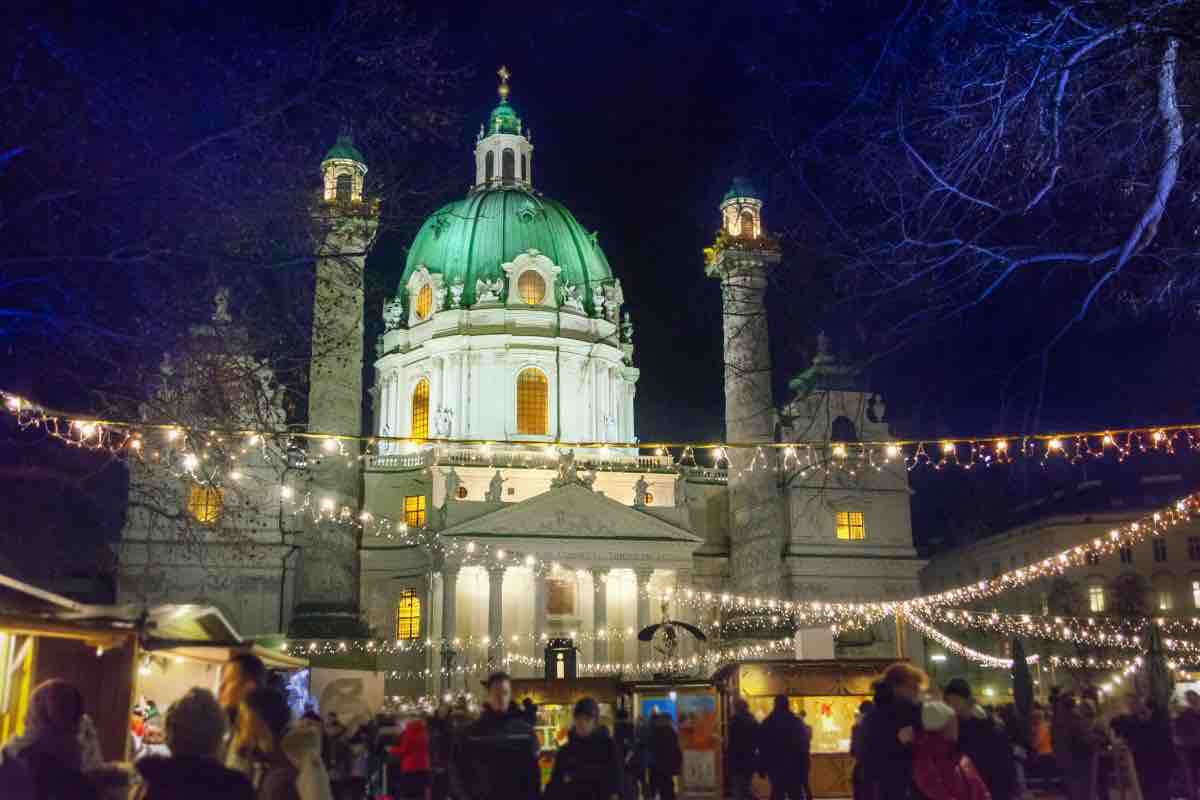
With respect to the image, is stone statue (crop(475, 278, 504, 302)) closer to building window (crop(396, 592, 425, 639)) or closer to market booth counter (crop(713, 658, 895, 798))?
building window (crop(396, 592, 425, 639))

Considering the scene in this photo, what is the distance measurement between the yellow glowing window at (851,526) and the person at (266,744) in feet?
174

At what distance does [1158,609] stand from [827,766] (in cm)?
5390

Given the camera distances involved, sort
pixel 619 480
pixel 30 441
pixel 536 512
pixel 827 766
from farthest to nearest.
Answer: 1. pixel 619 480
2. pixel 536 512
3. pixel 30 441
4. pixel 827 766

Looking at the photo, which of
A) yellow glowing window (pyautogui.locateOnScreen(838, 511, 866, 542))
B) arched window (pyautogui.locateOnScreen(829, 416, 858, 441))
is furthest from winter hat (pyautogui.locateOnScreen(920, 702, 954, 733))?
arched window (pyautogui.locateOnScreen(829, 416, 858, 441))

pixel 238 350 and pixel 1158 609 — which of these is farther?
pixel 1158 609

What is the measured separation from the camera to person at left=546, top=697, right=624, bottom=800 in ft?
29.5

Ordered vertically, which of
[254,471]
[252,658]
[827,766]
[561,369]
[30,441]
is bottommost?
[827,766]

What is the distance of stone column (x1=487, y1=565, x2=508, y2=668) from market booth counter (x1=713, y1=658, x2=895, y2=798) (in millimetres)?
30898

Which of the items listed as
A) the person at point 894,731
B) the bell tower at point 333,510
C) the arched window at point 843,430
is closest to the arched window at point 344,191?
the bell tower at point 333,510

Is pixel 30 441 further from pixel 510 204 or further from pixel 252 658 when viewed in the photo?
pixel 510 204

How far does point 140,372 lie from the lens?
17.8 meters

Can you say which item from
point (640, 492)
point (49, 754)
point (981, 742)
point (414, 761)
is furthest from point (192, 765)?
point (640, 492)

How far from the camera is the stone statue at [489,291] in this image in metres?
65.4

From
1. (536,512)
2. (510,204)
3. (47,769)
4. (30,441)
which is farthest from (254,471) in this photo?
(47,769)
